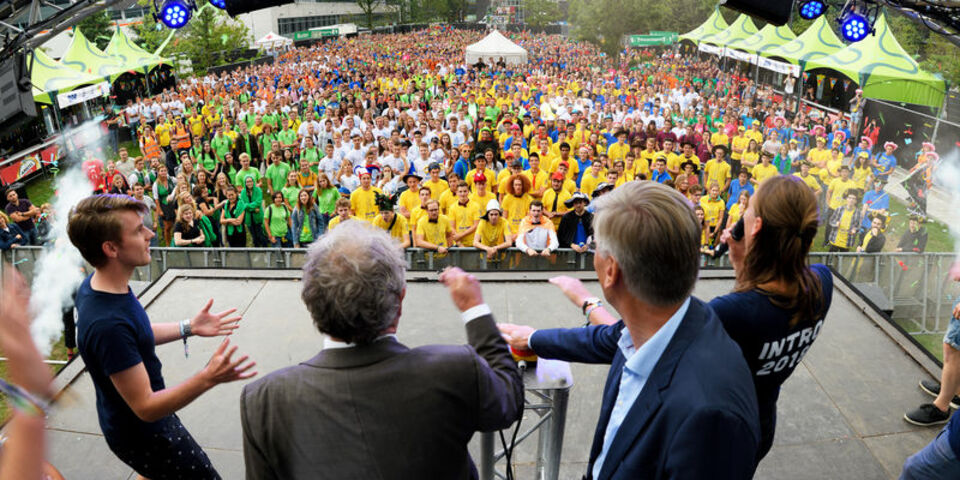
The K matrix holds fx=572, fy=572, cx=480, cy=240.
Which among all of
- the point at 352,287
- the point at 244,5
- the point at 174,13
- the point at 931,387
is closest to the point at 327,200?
the point at 244,5

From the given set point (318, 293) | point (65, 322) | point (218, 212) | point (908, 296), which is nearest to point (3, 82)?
point (218, 212)

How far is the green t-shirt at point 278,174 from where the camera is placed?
10203 millimetres

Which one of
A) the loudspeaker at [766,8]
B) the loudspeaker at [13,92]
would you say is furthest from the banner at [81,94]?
the loudspeaker at [766,8]

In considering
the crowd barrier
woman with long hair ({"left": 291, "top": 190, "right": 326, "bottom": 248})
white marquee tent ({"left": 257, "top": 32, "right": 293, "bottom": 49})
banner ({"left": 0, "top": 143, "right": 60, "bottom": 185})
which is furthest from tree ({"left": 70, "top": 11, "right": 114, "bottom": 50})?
the crowd barrier

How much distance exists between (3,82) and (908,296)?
1408 cm

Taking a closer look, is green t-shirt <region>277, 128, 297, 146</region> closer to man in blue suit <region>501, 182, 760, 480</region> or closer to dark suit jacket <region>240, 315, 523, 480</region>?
dark suit jacket <region>240, 315, 523, 480</region>

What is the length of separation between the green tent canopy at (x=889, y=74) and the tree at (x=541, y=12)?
53315mm

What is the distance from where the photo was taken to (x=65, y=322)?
6.42 meters

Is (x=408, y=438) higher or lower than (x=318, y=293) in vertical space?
lower

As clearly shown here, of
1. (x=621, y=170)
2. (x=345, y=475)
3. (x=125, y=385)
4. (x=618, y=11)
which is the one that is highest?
(x=618, y=11)

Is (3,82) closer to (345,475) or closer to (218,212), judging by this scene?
(218,212)

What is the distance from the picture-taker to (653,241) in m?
1.43

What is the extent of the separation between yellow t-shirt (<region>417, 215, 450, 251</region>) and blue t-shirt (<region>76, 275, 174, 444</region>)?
14.6 feet

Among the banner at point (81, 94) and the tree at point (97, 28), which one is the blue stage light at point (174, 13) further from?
the tree at point (97, 28)
